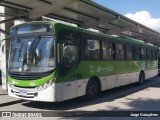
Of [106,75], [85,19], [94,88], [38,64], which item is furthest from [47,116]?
[85,19]

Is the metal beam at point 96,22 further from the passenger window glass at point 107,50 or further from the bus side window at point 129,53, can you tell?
the passenger window glass at point 107,50

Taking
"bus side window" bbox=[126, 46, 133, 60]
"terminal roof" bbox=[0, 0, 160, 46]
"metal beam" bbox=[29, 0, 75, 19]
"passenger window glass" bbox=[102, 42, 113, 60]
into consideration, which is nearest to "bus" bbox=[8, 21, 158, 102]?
"passenger window glass" bbox=[102, 42, 113, 60]

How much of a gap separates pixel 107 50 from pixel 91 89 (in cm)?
240

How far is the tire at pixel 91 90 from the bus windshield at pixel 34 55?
8.78ft

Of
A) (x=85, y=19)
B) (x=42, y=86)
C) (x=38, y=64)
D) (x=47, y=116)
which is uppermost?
(x=85, y=19)

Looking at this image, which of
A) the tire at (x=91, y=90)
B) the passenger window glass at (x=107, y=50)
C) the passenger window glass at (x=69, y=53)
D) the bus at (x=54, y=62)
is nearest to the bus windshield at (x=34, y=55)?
the bus at (x=54, y=62)

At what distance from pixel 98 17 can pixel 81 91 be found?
8.60m

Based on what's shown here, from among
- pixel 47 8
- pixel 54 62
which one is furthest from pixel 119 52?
pixel 54 62

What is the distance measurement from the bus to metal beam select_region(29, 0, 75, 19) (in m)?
2.54

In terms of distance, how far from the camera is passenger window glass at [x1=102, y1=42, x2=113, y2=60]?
13653mm

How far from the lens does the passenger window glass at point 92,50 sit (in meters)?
12.2

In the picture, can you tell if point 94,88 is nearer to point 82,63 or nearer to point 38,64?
point 82,63

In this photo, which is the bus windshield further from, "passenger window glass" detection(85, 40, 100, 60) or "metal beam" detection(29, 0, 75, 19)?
"metal beam" detection(29, 0, 75, 19)

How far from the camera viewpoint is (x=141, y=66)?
19.2 meters
